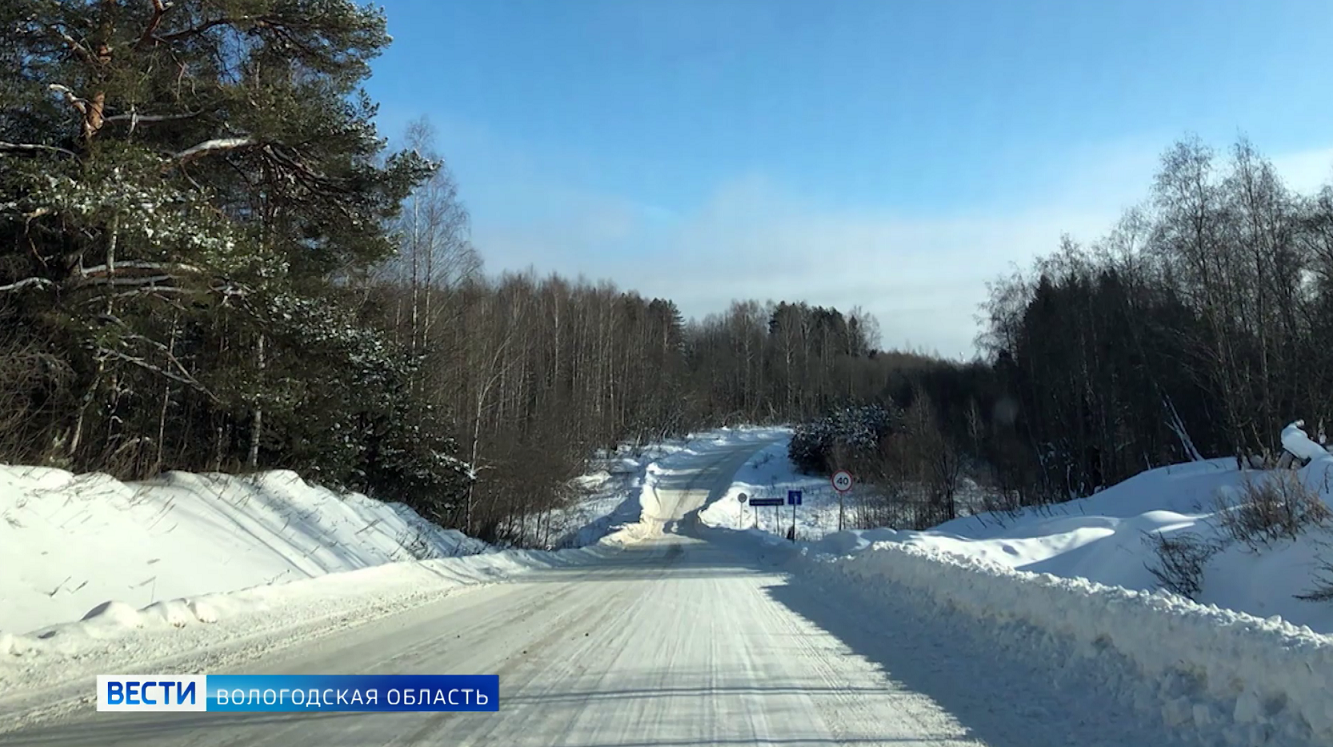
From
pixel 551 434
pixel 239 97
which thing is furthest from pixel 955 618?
pixel 551 434

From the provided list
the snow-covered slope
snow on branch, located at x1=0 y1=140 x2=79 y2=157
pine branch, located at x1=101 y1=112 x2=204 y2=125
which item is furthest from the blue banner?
pine branch, located at x1=101 y1=112 x2=204 y2=125

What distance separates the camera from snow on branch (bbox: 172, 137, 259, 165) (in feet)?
48.4

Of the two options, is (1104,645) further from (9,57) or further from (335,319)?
(9,57)

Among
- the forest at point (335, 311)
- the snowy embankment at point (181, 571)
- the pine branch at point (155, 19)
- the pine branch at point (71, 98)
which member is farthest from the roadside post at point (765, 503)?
the pine branch at point (71, 98)

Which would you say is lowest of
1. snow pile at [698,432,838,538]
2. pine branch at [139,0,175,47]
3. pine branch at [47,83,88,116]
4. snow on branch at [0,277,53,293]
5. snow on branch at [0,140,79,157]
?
snow pile at [698,432,838,538]

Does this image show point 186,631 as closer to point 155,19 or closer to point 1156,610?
point 1156,610

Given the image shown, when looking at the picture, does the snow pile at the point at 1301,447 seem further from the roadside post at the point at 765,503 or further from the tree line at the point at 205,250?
the roadside post at the point at 765,503

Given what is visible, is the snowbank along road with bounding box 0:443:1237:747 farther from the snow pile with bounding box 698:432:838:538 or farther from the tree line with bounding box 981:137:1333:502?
the snow pile with bounding box 698:432:838:538

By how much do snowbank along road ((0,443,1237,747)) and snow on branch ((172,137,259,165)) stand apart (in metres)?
9.07

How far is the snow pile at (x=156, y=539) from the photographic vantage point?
9.80m

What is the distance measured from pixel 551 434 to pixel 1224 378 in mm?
28117

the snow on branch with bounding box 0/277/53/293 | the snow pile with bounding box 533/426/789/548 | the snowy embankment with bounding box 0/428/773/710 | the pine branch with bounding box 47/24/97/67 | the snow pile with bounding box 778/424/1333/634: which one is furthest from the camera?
the snow pile with bounding box 533/426/789/548

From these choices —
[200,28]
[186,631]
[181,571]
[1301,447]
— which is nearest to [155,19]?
[200,28]

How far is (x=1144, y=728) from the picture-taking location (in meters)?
6.10
